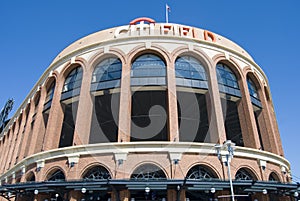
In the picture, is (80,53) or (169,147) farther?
(80,53)

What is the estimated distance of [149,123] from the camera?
104 feet

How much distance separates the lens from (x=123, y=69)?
25516 millimetres

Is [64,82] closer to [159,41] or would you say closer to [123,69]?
[123,69]

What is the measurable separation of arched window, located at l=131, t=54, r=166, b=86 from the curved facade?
9cm

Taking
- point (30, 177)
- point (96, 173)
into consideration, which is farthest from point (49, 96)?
point (96, 173)

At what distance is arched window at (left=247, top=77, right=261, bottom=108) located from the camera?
28906 mm

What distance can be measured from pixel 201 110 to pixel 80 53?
14538 millimetres

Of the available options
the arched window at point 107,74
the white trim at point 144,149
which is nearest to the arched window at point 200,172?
the white trim at point 144,149

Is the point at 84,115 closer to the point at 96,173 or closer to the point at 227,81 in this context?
the point at 96,173

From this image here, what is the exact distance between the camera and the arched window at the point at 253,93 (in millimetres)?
28906

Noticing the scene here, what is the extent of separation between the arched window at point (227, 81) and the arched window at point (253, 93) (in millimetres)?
2101

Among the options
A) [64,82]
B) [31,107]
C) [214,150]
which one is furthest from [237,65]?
[31,107]

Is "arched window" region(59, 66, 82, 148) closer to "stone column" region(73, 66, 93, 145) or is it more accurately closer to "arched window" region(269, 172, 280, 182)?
"stone column" region(73, 66, 93, 145)

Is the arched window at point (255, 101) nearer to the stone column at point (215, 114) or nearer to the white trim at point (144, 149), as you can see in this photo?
the stone column at point (215, 114)
